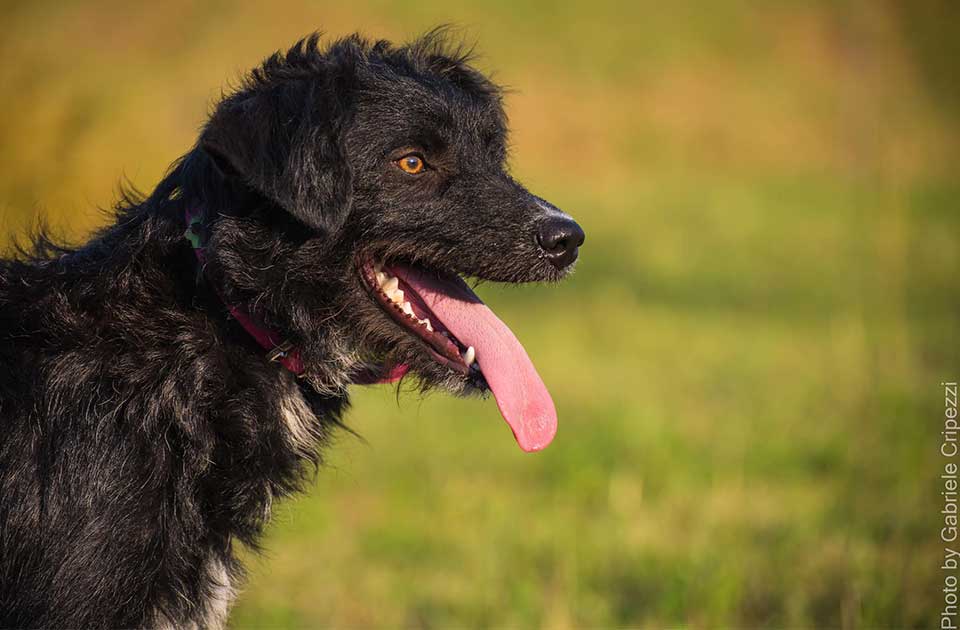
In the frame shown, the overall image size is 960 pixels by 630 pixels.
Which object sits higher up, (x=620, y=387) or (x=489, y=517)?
(x=620, y=387)

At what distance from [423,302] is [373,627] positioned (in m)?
2.25

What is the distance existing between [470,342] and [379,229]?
1.54 feet

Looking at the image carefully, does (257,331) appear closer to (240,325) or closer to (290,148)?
(240,325)

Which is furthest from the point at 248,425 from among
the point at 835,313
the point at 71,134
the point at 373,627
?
the point at 835,313

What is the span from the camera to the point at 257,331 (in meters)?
3.26

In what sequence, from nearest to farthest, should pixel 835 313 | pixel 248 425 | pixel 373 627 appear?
1. pixel 248 425
2. pixel 373 627
3. pixel 835 313

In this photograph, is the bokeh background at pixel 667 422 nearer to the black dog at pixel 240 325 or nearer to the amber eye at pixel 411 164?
the black dog at pixel 240 325

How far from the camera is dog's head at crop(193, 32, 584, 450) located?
3.23 m

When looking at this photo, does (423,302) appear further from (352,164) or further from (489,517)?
(489,517)

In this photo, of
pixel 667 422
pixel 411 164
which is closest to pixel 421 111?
pixel 411 164

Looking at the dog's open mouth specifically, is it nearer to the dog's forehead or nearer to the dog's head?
the dog's head

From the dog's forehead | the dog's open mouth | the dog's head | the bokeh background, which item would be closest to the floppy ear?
the dog's head

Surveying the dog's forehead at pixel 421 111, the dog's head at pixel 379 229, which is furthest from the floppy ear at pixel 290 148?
the dog's forehead at pixel 421 111

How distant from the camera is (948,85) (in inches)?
728
